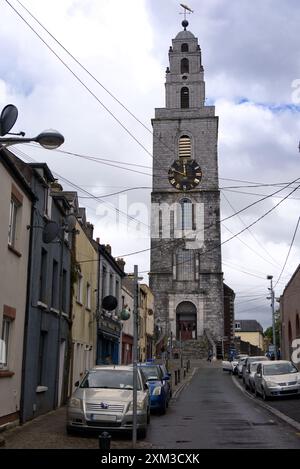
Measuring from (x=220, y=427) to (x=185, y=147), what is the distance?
5591 cm

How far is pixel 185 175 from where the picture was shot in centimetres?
6738

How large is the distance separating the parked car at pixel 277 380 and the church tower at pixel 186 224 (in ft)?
126

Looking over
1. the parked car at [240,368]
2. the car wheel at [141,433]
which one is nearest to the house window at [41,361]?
the car wheel at [141,433]

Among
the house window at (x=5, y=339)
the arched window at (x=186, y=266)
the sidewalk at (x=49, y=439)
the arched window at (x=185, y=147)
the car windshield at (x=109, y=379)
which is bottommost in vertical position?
the sidewalk at (x=49, y=439)

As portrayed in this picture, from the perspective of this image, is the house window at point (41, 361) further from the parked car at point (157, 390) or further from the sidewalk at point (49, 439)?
the parked car at point (157, 390)

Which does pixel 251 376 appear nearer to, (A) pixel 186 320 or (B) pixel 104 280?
(B) pixel 104 280

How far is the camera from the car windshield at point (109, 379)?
45.1 ft

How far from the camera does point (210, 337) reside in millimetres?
63500

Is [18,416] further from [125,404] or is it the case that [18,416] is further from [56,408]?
[56,408]

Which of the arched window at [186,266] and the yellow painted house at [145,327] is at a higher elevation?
the arched window at [186,266]

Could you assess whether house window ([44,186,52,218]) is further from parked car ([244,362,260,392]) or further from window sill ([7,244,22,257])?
parked car ([244,362,260,392])

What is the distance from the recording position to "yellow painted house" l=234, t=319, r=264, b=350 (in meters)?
122

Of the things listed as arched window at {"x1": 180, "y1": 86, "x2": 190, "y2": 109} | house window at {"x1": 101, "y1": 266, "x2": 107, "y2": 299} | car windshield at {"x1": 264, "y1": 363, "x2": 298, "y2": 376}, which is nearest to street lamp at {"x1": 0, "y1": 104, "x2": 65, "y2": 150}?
car windshield at {"x1": 264, "y1": 363, "x2": 298, "y2": 376}

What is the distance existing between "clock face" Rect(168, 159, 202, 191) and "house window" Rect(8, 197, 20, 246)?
52.2 meters
